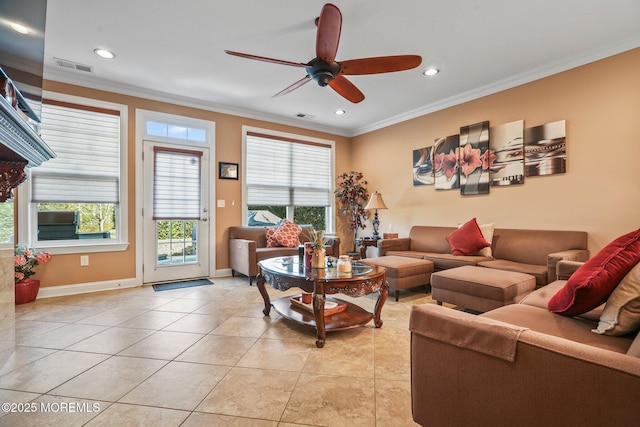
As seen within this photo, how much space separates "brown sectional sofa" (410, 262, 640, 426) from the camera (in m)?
0.81

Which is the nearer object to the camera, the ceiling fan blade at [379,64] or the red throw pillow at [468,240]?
the ceiling fan blade at [379,64]

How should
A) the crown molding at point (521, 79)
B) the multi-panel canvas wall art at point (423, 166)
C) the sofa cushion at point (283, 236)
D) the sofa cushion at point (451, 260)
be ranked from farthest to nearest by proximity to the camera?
the multi-panel canvas wall art at point (423, 166), the sofa cushion at point (283, 236), the sofa cushion at point (451, 260), the crown molding at point (521, 79)

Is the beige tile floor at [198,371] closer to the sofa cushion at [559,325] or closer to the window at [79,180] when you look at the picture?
the sofa cushion at [559,325]

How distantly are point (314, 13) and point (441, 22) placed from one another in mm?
1118

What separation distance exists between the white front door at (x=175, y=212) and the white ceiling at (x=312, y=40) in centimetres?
90

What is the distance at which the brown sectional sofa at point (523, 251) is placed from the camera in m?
2.95

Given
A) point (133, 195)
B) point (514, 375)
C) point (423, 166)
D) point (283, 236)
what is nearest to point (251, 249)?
point (283, 236)

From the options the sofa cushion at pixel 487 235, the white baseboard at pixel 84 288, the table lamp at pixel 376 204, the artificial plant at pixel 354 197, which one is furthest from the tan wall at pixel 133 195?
the sofa cushion at pixel 487 235

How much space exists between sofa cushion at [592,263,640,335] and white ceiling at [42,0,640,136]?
89.5 inches

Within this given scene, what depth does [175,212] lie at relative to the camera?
175 inches

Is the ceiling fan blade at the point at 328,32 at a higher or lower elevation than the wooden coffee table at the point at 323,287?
higher

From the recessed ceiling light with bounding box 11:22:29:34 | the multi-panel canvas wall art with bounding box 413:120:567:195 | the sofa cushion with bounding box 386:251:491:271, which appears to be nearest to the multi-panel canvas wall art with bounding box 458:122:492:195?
the multi-panel canvas wall art with bounding box 413:120:567:195

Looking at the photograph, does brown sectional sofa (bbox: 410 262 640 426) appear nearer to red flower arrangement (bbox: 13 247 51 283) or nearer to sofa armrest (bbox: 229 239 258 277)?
sofa armrest (bbox: 229 239 258 277)

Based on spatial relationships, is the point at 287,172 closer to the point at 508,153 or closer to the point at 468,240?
the point at 468,240
